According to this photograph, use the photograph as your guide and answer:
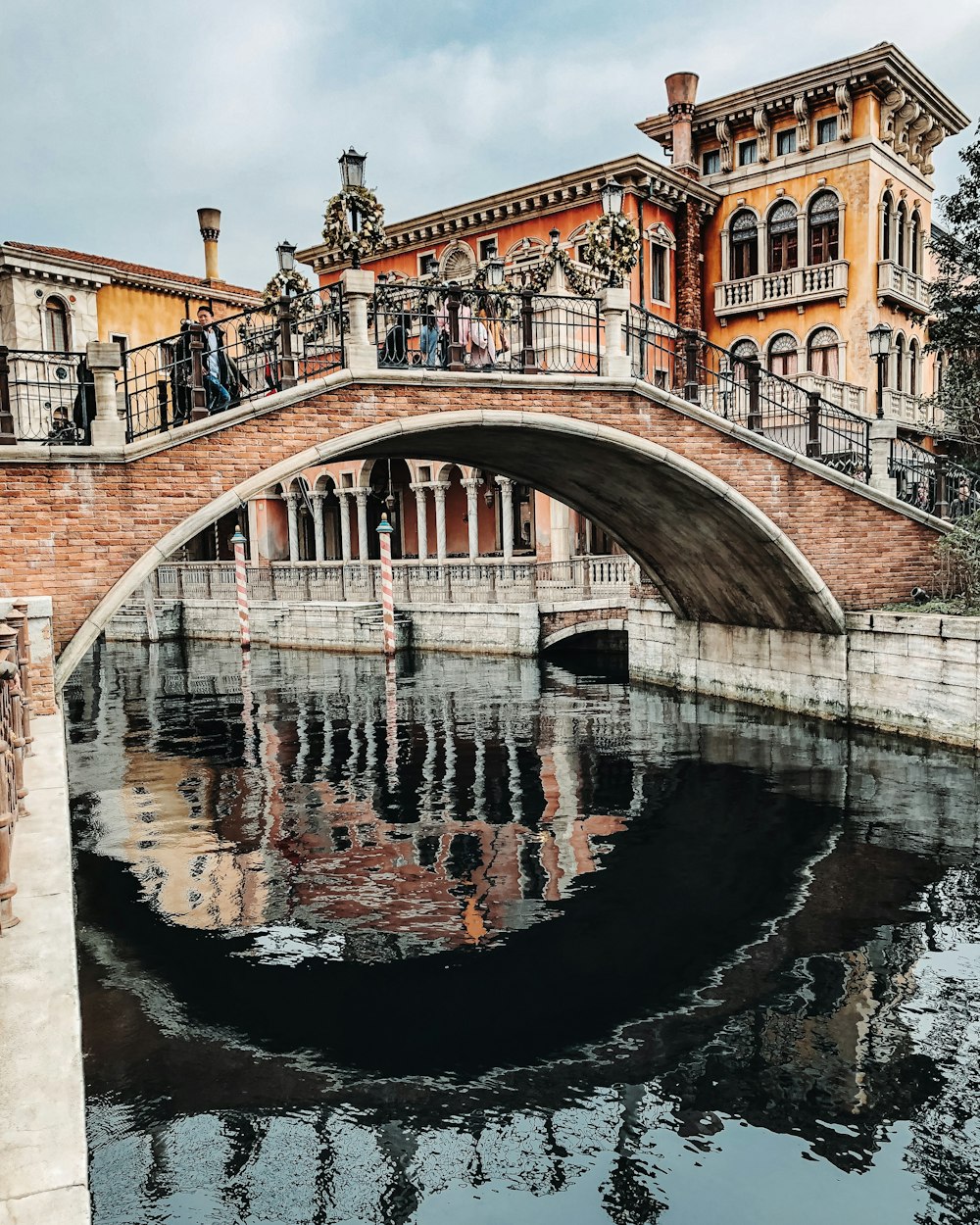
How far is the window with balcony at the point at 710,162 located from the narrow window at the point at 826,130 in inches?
108

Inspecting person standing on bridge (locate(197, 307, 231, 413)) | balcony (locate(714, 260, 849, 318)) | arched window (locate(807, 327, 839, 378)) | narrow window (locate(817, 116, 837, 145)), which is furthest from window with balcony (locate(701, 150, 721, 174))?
person standing on bridge (locate(197, 307, 231, 413))

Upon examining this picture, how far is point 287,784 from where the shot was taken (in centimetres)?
1273

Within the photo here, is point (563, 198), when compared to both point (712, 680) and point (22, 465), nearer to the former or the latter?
point (712, 680)

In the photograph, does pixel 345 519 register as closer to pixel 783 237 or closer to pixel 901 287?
pixel 783 237

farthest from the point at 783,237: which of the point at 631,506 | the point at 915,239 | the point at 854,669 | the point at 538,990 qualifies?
the point at 538,990

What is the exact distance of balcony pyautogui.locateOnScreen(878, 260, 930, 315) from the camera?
2442 cm

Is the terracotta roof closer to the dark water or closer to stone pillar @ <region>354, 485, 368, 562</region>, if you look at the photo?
stone pillar @ <region>354, 485, 368, 562</region>

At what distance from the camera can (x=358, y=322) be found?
11352 millimetres

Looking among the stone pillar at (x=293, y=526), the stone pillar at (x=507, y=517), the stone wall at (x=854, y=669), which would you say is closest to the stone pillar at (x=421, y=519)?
the stone pillar at (x=507, y=517)

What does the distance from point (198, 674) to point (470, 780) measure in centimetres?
1209

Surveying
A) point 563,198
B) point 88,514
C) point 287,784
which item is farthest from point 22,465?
point 563,198

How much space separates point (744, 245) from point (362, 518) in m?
12.6

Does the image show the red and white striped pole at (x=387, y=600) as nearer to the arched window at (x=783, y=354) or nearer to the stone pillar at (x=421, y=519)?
the stone pillar at (x=421, y=519)

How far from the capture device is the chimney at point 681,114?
86.3 feet
